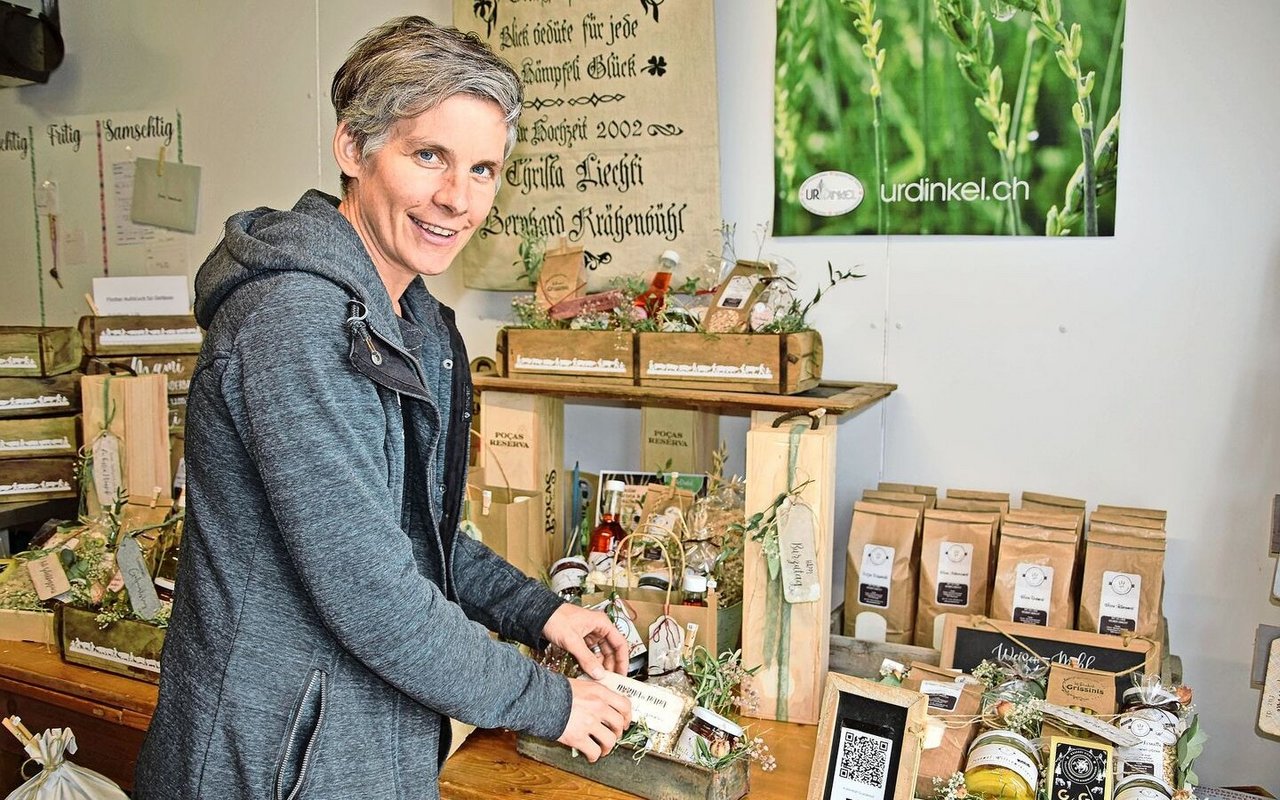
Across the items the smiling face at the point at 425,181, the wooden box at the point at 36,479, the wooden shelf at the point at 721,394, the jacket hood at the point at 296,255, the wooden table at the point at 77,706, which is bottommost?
the wooden table at the point at 77,706

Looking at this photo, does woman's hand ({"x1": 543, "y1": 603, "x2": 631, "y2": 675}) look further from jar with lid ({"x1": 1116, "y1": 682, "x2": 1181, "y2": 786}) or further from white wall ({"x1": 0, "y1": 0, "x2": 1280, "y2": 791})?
white wall ({"x1": 0, "y1": 0, "x2": 1280, "y2": 791})

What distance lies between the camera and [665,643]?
1.73m

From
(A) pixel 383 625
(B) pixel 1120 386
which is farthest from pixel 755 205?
(A) pixel 383 625

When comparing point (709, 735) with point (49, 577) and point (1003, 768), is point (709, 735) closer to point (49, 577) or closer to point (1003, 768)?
point (1003, 768)

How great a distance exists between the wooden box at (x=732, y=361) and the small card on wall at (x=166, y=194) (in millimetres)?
1709

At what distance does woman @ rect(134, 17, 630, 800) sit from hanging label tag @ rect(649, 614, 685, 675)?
43 centimetres

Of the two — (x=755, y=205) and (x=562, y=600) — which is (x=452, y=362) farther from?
(x=755, y=205)

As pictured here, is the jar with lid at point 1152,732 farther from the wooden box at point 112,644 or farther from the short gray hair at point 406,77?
the wooden box at point 112,644

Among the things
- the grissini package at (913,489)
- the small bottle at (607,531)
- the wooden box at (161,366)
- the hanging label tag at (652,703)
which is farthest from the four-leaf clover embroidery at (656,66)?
the wooden box at (161,366)

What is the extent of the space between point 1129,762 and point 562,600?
806 millimetres

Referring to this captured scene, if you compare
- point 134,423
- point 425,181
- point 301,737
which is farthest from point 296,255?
point 134,423

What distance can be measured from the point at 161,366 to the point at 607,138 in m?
1.35

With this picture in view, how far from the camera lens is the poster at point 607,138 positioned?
222 cm

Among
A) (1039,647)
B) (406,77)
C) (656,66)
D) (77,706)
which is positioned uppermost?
(656,66)
